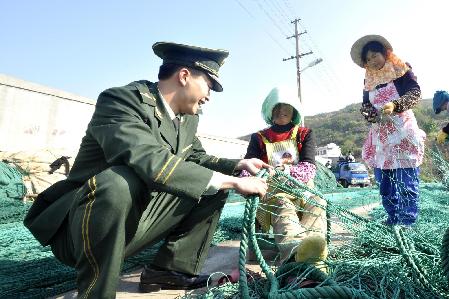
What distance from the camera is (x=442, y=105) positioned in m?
3.07

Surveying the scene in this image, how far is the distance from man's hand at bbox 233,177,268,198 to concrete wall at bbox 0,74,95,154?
7.12m

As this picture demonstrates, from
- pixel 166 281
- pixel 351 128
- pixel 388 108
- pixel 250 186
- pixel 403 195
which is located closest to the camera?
pixel 250 186

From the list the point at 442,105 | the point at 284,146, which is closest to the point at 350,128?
the point at 442,105

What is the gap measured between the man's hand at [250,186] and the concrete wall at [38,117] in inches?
280

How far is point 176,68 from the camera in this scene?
185 centimetres

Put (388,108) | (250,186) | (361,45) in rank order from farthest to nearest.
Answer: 1. (361,45)
2. (388,108)
3. (250,186)

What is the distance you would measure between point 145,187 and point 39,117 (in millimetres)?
7858

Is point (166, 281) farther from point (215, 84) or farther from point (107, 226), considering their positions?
point (215, 84)

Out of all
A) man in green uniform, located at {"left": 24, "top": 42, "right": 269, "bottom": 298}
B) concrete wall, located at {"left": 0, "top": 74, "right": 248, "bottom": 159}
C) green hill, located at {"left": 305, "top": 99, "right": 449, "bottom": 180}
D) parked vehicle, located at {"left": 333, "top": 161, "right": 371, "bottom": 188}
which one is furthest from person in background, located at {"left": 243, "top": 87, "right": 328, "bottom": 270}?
green hill, located at {"left": 305, "top": 99, "right": 449, "bottom": 180}

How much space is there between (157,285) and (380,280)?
1.06m

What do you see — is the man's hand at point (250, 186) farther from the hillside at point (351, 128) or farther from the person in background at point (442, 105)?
the hillside at point (351, 128)

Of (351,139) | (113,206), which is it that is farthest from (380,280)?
(351,139)

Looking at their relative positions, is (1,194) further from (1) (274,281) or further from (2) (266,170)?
(1) (274,281)

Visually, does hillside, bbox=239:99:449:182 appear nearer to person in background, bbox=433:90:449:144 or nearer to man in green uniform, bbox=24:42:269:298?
person in background, bbox=433:90:449:144
